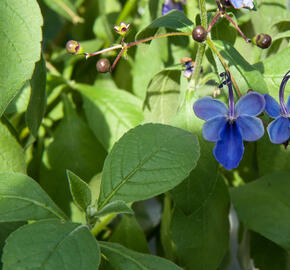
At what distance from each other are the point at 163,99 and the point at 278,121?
29cm

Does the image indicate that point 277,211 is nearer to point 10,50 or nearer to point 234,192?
point 234,192

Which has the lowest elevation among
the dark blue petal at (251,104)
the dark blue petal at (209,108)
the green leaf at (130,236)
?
the green leaf at (130,236)

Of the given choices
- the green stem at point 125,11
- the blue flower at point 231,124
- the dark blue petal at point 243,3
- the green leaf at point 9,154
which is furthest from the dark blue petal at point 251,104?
the green stem at point 125,11

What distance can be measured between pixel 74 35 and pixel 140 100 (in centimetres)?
42

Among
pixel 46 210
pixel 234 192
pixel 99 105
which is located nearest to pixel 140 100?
pixel 99 105

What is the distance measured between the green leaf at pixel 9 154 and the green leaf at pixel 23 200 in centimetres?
12

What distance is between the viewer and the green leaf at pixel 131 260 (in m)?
0.65

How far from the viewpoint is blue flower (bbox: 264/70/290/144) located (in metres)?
0.65

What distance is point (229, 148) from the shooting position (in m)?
0.66

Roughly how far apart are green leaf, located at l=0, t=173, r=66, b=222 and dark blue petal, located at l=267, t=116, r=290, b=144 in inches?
11.6

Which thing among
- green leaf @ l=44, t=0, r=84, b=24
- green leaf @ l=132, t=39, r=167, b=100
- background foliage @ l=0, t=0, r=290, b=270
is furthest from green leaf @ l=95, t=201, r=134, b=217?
green leaf @ l=44, t=0, r=84, b=24

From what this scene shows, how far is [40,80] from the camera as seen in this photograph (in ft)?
2.58

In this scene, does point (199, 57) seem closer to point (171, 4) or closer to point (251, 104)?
point (251, 104)

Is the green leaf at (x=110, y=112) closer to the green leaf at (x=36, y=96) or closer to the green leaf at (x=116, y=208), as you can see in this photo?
the green leaf at (x=36, y=96)
